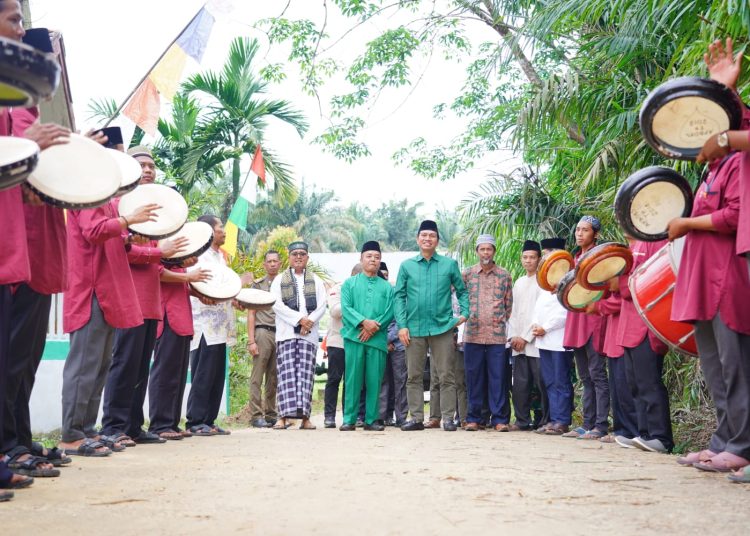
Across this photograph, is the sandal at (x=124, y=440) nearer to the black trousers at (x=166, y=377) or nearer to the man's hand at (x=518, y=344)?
the black trousers at (x=166, y=377)

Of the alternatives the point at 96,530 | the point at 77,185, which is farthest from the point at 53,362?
the point at 96,530

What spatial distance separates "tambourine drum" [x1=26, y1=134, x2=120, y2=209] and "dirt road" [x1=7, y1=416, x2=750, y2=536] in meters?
1.35

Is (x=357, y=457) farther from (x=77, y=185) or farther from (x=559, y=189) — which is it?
(x=559, y=189)

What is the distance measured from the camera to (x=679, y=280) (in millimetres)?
4699

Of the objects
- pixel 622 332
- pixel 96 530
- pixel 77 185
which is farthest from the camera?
pixel 622 332

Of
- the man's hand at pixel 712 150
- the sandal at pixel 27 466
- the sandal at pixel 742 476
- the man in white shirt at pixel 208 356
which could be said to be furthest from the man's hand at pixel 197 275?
the sandal at pixel 742 476

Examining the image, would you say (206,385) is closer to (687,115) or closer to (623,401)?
(623,401)

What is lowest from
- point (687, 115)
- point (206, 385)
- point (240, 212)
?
point (206, 385)

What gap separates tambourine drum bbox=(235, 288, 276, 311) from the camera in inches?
344

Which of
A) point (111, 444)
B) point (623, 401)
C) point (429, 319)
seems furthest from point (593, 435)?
point (111, 444)

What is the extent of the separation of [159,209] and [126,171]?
1.11m

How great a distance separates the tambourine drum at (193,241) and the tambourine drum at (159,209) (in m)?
0.42

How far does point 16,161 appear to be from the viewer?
317cm

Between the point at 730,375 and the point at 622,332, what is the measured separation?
202 centimetres
